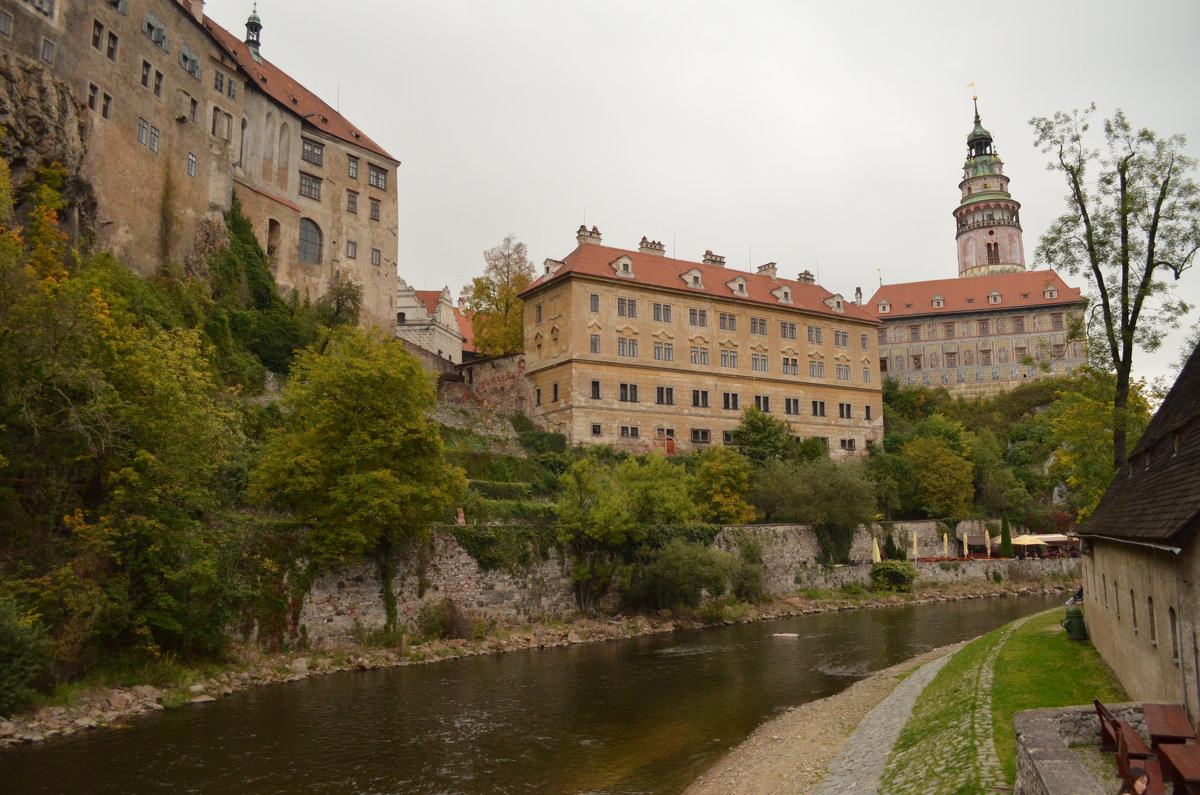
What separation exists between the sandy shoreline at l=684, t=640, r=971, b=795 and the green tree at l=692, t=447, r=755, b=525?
19852mm

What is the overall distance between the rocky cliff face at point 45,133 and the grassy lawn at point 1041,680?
1197 inches

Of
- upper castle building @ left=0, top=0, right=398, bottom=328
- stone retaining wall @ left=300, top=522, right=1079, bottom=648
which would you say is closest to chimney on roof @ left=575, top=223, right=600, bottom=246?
upper castle building @ left=0, top=0, right=398, bottom=328

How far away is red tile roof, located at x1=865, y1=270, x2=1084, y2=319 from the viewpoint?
79125 mm

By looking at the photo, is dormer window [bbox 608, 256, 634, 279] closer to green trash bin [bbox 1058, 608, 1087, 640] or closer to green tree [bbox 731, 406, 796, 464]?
green tree [bbox 731, 406, 796, 464]

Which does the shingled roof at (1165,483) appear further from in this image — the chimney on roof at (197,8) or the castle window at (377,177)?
the castle window at (377,177)

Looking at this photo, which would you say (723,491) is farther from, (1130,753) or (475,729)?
(1130,753)

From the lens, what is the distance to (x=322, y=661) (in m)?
24.1

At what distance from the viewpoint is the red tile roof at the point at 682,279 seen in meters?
48.6

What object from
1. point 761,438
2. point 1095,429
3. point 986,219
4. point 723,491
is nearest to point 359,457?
point 723,491

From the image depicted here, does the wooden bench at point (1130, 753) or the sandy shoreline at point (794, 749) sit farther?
the sandy shoreline at point (794, 749)

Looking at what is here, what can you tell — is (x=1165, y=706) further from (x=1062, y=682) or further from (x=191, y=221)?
(x=191, y=221)

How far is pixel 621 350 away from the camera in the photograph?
1905 inches

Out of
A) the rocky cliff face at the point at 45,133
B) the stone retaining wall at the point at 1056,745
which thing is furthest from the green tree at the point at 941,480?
the rocky cliff face at the point at 45,133

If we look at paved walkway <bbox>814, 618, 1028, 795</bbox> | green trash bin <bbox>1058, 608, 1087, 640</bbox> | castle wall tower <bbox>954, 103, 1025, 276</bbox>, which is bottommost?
paved walkway <bbox>814, 618, 1028, 795</bbox>
